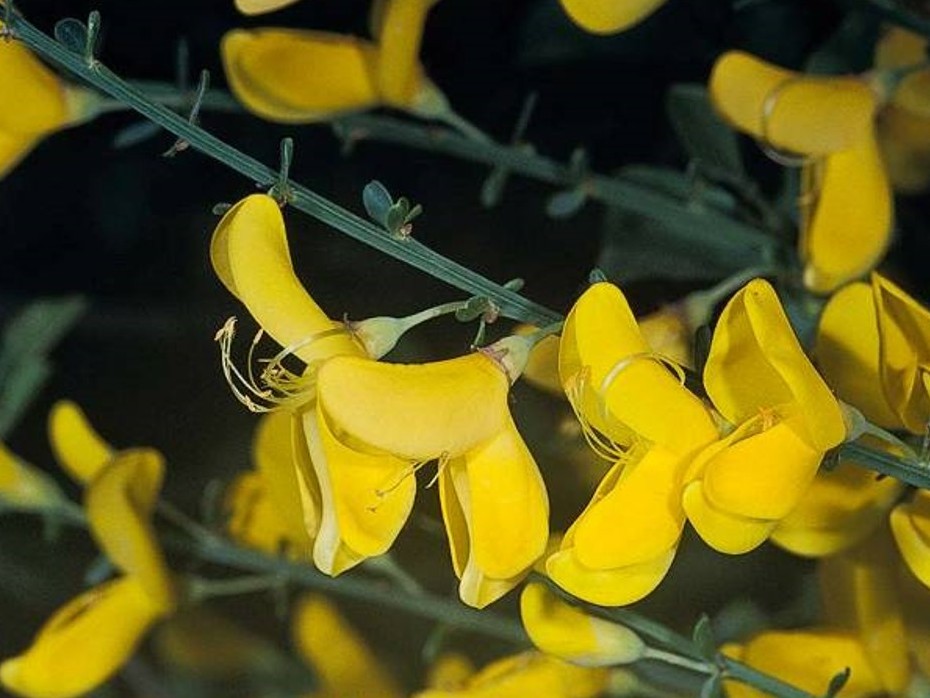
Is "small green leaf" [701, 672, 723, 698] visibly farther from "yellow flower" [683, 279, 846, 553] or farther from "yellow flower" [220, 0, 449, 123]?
"yellow flower" [220, 0, 449, 123]

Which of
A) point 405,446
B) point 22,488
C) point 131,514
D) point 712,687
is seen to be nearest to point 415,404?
point 405,446

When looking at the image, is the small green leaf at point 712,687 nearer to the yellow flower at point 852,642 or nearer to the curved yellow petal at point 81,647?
the yellow flower at point 852,642

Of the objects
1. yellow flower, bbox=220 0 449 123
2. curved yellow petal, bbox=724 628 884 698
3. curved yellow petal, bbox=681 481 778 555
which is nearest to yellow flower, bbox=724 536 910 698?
curved yellow petal, bbox=724 628 884 698

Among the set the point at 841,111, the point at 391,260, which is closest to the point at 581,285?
the point at 391,260

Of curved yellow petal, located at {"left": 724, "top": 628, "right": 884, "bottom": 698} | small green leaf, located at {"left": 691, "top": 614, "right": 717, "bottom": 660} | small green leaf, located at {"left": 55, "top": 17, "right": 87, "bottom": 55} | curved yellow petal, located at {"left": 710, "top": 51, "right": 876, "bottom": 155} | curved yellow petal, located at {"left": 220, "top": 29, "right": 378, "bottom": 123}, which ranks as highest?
small green leaf, located at {"left": 55, "top": 17, "right": 87, "bottom": 55}

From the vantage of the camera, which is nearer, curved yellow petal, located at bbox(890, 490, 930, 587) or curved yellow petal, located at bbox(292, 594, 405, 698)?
curved yellow petal, located at bbox(890, 490, 930, 587)

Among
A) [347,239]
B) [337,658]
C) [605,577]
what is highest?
[605,577]

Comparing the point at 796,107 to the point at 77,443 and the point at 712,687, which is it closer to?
the point at 712,687
